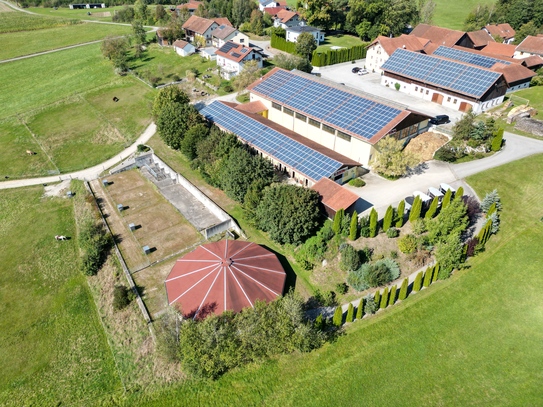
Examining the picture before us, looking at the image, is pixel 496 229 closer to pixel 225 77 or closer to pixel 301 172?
pixel 301 172

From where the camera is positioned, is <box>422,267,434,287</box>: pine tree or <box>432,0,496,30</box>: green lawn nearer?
<box>422,267,434,287</box>: pine tree

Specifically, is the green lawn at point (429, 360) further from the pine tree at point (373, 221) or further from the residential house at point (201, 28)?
the residential house at point (201, 28)

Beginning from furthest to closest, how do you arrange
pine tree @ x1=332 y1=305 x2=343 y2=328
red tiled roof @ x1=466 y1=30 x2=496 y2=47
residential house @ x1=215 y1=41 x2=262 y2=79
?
red tiled roof @ x1=466 y1=30 x2=496 y2=47, residential house @ x1=215 y1=41 x2=262 y2=79, pine tree @ x1=332 y1=305 x2=343 y2=328

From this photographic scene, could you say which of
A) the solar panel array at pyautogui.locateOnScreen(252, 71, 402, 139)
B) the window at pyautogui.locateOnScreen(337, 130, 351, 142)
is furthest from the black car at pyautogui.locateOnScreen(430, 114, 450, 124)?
the window at pyautogui.locateOnScreen(337, 130, 351, 142)

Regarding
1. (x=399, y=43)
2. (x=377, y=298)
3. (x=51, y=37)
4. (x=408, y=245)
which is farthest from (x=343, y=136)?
(x=51, y=37)

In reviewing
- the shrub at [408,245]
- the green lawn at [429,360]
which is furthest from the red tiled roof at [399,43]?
the green lawn at [429,360]

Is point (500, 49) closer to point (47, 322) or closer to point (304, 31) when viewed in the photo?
point (304, 31)

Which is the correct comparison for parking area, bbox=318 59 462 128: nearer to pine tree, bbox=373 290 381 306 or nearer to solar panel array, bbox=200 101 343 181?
solar panel array, bbox=200 101 343 181
